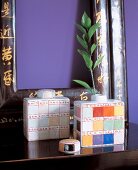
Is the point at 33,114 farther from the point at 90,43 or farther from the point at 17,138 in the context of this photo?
the point at 90,43

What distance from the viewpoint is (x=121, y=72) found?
105 cm

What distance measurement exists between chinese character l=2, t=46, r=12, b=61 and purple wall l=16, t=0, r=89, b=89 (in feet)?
0.18

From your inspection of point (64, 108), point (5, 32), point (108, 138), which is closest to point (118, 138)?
point (108, 138)

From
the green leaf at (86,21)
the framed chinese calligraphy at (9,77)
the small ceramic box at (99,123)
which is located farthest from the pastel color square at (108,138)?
the green leaf at (86,21)

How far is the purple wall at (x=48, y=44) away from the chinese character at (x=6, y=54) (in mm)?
55

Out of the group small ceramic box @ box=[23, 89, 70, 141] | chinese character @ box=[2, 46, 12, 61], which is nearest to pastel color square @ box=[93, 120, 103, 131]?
small ceramic box @ box=[23, 89, 70, 141]

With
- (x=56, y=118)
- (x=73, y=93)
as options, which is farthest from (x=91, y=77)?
(x=56, y=118)

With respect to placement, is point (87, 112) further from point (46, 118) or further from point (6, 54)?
point (6, 54)

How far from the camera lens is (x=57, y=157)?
25.6 inches

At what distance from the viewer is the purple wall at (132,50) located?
3.67 ft

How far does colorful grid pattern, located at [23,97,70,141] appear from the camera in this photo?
81cm

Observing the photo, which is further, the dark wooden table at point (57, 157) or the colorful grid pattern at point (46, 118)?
the colorful grid pattern at point (46, 118)

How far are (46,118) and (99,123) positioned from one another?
0.53 ft

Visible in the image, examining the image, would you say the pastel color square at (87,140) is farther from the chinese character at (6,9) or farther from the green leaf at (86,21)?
the chinese character at (6,9)
